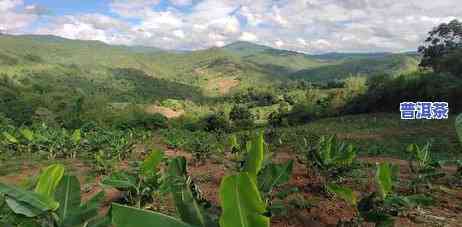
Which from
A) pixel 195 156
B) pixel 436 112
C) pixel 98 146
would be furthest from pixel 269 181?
pixel 436 112

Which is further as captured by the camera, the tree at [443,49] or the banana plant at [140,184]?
the tree at [443,49]

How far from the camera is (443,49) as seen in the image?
1730 inches

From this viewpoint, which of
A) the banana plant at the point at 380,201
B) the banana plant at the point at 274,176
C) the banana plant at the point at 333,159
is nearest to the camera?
the banana plant at the point at 380,201

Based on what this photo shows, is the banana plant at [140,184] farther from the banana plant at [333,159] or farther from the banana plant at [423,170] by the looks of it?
the banana plant at [423,170]

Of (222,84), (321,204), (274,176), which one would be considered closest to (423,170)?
(321,204)

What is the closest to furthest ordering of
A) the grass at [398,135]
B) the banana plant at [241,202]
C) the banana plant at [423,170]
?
the banana plant at [241,202], the banana plant at [423,170], the grass at [398,135]

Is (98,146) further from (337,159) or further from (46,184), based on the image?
(46,184)

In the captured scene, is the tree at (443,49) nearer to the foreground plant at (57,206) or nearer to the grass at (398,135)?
the grass at (398,135)

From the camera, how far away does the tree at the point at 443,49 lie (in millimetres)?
39375

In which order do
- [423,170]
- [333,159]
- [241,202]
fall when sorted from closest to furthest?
[241,202] → [333,159] → [423,170]

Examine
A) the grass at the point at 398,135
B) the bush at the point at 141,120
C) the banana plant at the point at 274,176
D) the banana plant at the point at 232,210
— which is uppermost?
the banana plant at the point at 232,210

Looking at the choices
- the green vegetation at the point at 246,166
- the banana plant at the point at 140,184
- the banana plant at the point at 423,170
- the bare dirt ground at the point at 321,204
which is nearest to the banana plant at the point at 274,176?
the green vegetation at the point at 246,166

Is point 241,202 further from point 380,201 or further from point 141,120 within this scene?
point 141,120

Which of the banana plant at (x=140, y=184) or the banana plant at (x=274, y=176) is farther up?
the banana plant at (x=274, y=176)
